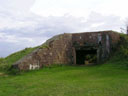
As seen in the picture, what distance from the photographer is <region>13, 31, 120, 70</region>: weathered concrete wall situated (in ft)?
48.3

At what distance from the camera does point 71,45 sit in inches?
668

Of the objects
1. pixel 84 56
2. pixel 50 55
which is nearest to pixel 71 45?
pixel 84 56

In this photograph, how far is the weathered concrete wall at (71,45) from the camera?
48.3 feet

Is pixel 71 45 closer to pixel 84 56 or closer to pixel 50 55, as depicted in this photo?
pixel 84 56

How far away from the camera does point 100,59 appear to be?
1619cm

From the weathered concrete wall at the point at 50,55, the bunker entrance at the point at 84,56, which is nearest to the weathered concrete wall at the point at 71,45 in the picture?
the weathered concrete wall at the point at 50,55

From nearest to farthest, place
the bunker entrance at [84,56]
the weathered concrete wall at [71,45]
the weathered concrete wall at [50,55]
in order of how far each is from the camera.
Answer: the weathered concrete wall at [50,55], the weathered concrete wall at [71,45], the bunker entrance at [84,56]

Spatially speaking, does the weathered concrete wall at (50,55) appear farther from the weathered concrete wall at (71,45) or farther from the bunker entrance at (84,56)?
the bunker entrance at (84,56)

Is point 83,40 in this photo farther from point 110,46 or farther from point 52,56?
point 52,56

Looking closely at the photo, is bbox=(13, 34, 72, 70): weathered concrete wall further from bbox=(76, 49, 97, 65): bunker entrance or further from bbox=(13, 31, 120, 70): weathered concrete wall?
bbox=(76, 49, 97, 65): bunker entrance

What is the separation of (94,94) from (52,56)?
9.05 m

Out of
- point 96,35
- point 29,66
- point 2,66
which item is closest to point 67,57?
point 96,35

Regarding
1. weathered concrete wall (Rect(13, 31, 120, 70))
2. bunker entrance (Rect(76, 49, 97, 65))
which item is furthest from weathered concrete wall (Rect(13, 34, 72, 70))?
bunker entrance (Rect(76, 49, 97, 65))

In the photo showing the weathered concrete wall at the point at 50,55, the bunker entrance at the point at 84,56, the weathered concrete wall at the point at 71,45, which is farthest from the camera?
the bunker entrance at the point at 84,56
